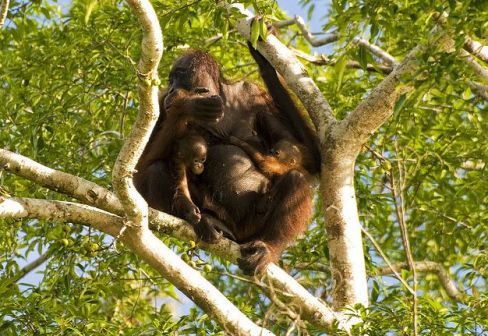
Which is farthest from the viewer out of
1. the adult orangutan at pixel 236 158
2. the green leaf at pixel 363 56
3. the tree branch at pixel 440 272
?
the tree branch at pixel 440 272

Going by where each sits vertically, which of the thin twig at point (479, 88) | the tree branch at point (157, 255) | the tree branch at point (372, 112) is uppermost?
the thin twig at point (479, 88)

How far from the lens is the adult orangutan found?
711 cm

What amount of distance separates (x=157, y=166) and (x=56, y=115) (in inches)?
51.2

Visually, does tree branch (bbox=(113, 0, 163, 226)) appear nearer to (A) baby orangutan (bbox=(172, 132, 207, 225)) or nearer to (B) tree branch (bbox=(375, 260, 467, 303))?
(A) baby orangutan (bbox=(172, 132, 207, 225))

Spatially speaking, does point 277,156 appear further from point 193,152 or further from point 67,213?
point 67,213

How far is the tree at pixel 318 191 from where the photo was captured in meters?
5.30

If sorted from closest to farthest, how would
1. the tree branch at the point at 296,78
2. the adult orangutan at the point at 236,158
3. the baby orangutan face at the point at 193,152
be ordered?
the tree branch at the point at 296,78, the adult orangutan at the point at 236,158, the baby orangutan face at the point at 193,152

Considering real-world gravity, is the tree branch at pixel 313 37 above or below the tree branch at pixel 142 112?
above

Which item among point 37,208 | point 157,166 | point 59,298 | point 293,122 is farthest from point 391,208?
point 37,208

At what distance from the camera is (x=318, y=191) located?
8.09 metres

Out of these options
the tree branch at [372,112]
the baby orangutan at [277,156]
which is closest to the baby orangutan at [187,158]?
the baby orangutan at [277,156]

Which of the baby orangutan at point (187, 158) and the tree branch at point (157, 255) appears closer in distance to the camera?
the tree branch at point (157, 255)

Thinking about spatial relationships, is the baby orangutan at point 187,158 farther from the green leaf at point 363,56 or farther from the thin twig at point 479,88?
the thin twig at point 479,88

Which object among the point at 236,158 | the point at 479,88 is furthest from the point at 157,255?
the point at 479,88
